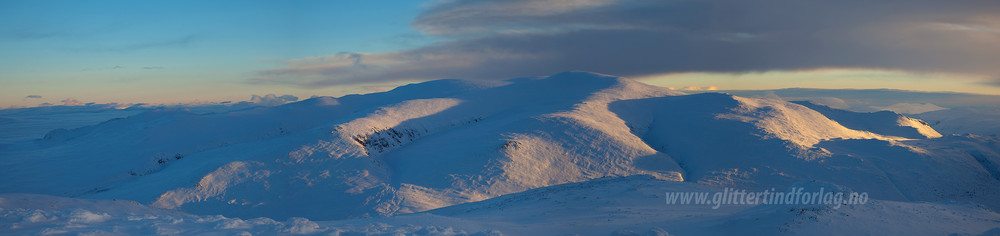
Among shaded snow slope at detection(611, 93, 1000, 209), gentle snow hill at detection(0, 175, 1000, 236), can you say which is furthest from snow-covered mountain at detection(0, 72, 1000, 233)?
gentle snow hill at detection(0, 175, 1000, 236)

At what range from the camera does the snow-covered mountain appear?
89.9 ft

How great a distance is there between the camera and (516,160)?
32.4 m

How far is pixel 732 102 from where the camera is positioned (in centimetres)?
4609

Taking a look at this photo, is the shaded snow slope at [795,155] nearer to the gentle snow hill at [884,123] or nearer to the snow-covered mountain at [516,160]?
the snow-covered mountain at [516,160]

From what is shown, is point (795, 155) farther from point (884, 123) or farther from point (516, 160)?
point (884, 123)

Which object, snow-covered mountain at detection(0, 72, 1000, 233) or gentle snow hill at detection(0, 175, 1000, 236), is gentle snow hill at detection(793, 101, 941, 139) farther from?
gentle snow hill at detection(0, 175, 1000, 236)

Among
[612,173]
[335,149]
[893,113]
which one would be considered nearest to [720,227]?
[612,173]

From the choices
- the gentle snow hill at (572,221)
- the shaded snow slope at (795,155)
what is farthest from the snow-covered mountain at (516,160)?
the gentle snow hill at (572,221)

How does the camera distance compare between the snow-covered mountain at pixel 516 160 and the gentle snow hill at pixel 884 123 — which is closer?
the snow-covered mountain at pixel 516 160

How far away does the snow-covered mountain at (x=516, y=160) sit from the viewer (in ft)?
89.9

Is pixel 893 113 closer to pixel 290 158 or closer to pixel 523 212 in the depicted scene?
pixel 523 212

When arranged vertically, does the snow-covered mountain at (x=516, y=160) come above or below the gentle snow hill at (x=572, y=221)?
below

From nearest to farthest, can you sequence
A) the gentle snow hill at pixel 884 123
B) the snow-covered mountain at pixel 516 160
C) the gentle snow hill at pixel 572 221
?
the gentle snow hill at pixel 572 221
the snow-covered mountain at pixel 516 160
the gentle snow hill at pixel 884 123

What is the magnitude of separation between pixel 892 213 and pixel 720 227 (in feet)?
17.1
